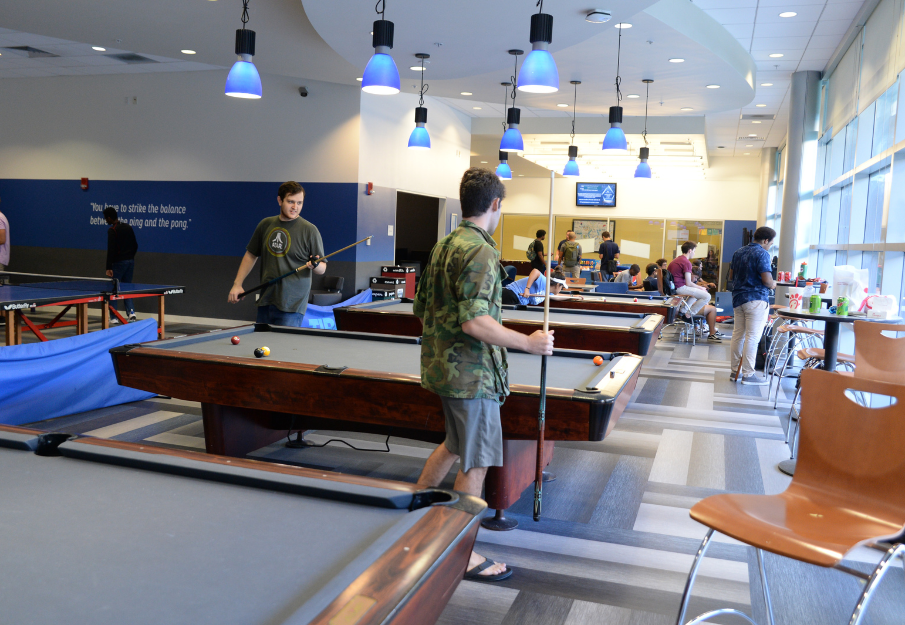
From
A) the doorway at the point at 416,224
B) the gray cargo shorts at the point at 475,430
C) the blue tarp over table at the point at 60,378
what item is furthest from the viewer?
the doorway at the point at 416,224

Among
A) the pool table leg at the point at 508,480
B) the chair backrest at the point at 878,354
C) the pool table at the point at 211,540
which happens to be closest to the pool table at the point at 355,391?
the pool table leg at the point at 508,480

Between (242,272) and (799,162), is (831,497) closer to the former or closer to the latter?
(242,272)

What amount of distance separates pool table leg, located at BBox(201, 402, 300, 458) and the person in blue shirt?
479 cm

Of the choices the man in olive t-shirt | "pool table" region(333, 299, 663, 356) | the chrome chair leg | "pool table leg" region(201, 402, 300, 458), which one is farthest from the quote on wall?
the chrome chair leg

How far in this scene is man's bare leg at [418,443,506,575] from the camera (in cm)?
260

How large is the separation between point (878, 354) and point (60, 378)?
5.09m

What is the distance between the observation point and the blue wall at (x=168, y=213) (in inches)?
365

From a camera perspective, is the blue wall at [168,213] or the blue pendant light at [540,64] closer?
the blue pendant light at [540,64]

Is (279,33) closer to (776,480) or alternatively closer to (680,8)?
(680,8)

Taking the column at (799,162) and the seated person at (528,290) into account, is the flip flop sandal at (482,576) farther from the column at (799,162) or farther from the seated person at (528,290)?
the column at (799,162)

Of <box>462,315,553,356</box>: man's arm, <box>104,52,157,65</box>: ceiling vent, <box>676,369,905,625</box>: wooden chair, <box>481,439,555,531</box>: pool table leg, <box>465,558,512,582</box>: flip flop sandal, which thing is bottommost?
<box>465,558,512,582</box>: flip flop sandal

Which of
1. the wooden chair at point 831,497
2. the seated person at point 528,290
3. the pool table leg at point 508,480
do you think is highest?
the seated person at point 528,290

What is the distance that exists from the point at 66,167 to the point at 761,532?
11121 millimetres

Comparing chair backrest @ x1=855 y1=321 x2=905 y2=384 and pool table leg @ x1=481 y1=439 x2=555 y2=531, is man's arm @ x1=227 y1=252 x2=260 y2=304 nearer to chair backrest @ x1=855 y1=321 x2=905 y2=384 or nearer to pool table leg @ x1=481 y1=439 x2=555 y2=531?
pool table leg @ x1=481 y1=439 x2=555 y2=531
